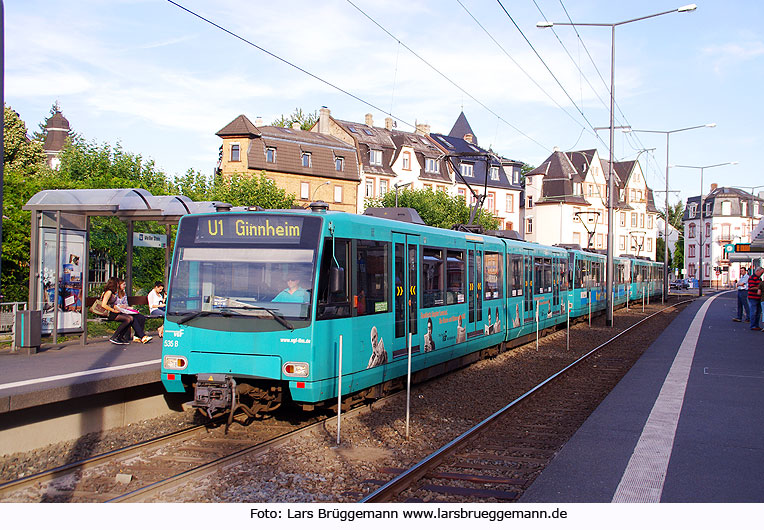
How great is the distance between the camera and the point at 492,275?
1552 cm

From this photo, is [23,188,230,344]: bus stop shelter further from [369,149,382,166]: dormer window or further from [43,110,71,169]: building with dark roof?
[43,110,71,169]: building with dark roof

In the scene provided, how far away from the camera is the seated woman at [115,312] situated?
1335 cm

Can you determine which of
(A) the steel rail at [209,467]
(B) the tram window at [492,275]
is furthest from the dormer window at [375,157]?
(A) the steel rail at [209,467]

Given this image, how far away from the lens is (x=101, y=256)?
19.0 meters

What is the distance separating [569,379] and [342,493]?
796 centimetres

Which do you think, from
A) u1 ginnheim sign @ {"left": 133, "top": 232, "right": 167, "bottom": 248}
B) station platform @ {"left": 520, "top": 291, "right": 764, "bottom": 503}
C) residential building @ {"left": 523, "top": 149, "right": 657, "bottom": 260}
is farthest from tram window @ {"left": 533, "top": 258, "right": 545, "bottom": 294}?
residential building @ {"left": 523, "top": 149, "right": 657, "bottom": 260}

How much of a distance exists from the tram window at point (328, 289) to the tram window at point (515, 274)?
27.8 feet

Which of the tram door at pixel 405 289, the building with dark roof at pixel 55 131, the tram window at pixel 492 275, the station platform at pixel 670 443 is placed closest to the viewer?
the station platform at pixel 670 443

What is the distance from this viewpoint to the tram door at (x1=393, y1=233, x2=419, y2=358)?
10.5 m

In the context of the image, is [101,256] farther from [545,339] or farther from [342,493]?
[342,493]

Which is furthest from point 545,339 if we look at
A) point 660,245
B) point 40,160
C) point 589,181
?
point 660,245

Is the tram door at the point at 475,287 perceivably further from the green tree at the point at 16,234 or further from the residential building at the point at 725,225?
the residential building at the point at 725,225

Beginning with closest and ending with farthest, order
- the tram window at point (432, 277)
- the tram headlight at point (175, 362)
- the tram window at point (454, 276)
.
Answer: the tram headlight at point (175, 362) → the tram window at point (432, 277) → the tram window at point (454, 276)

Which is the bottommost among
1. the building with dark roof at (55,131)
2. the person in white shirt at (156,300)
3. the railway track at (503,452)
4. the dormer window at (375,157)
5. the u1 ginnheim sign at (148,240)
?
the railway track at (503,452)
